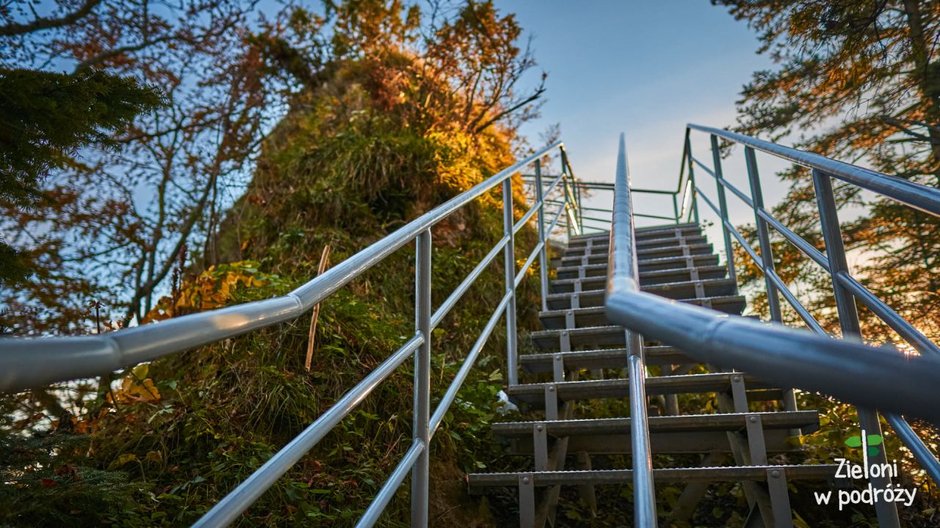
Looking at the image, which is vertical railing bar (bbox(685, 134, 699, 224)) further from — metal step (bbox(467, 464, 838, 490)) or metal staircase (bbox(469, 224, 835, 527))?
metal step (bbox(467, 464, 838, 490))

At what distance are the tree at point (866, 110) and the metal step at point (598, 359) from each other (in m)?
1.43

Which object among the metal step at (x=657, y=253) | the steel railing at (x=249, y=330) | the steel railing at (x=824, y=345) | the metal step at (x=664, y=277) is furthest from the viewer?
the metal step at (x=657, y=253)

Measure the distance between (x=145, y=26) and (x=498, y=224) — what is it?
319 cm

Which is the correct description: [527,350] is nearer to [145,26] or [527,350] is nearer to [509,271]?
[509,271]

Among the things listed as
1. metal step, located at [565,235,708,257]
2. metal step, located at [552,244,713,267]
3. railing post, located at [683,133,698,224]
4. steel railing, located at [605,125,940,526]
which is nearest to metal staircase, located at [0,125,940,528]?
steel railing, located at [605,125,940,526]

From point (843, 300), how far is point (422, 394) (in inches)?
47.5

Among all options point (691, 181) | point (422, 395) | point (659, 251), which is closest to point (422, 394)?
point (422, 395)

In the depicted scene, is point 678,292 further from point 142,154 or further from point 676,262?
point 142,154

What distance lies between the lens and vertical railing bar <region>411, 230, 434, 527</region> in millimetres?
1677

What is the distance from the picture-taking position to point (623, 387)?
8.70 feet

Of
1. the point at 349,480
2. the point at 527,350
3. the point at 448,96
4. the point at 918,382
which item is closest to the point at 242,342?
the point at 349,480

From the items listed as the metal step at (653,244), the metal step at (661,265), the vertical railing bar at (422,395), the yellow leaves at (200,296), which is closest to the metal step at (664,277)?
the metal step at (661,265)

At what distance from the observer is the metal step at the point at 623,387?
268cm

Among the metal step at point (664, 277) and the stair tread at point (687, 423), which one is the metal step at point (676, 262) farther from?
the stair tread at point (687, 423)
